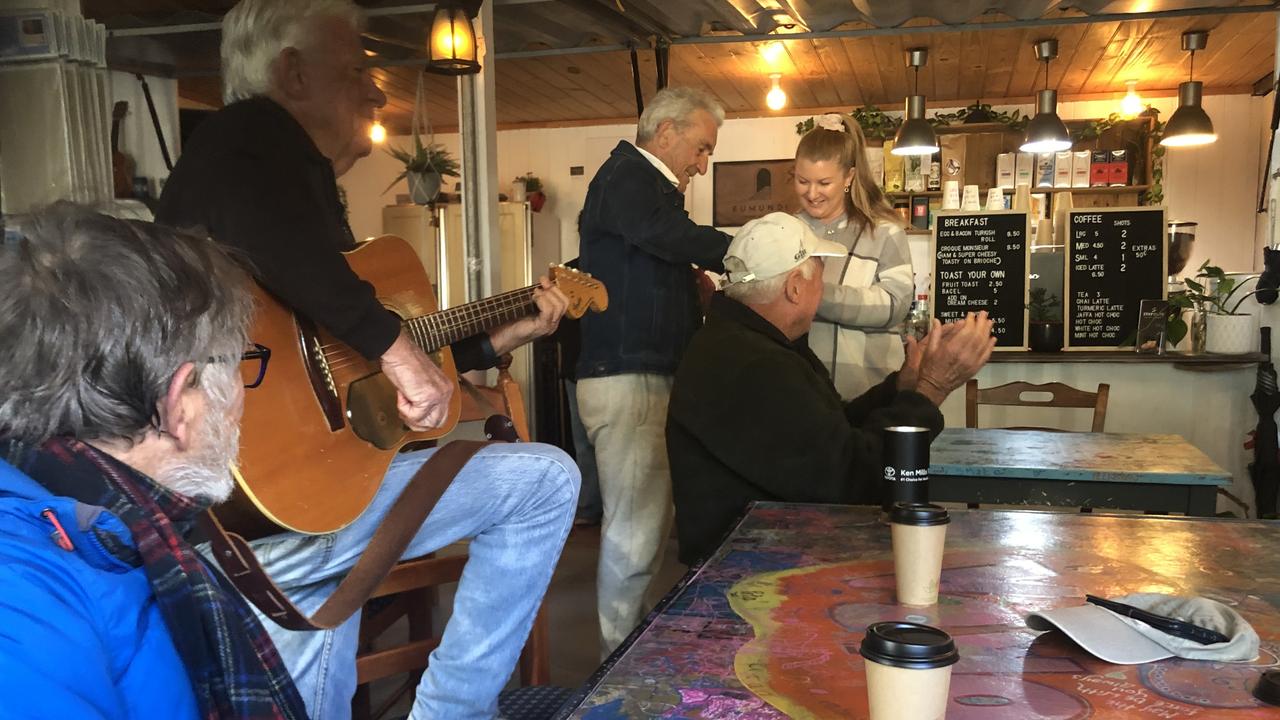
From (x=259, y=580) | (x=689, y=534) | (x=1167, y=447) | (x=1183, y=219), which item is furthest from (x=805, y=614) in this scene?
(x=1183, y=219)

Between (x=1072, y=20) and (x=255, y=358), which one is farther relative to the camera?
(x=1072, y=20)

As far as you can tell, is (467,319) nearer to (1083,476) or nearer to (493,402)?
(493,402)

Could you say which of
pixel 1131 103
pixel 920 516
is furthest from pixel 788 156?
pixel 920 516

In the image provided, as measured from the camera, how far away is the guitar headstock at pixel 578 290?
8.76ft

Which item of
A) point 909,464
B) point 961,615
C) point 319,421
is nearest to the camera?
point 961,615

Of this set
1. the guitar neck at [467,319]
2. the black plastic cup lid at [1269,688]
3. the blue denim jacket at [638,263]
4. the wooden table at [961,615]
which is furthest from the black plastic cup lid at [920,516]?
the blue denim jacket at [638,263]

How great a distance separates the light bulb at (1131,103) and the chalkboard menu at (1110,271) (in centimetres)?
323

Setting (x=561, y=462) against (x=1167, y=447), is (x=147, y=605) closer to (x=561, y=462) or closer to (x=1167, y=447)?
(x=561, y=462)

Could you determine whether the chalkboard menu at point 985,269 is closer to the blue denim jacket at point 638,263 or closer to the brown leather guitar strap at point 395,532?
the blue denim jacket at point 638,263

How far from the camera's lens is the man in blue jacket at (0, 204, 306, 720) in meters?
0.82

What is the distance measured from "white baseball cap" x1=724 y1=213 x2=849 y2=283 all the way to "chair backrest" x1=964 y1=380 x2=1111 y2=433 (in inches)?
65.4

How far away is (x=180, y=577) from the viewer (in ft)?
3.01

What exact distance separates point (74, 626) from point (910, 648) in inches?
25.4

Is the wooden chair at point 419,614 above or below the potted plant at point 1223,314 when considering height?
below
